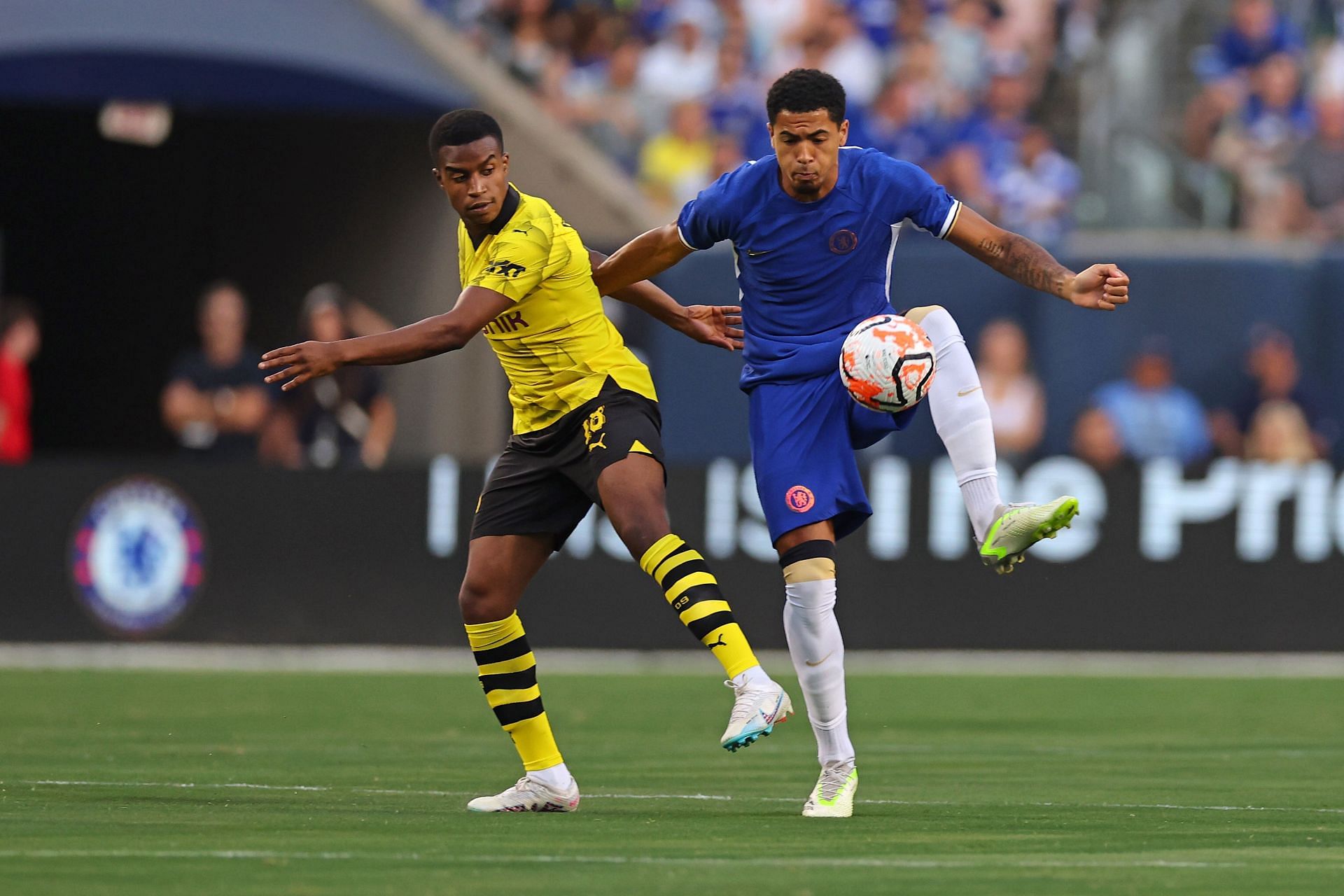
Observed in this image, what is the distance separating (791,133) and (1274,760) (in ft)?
13.9

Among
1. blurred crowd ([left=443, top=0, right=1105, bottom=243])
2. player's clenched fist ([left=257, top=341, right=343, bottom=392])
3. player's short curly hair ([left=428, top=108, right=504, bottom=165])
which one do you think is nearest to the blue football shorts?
player's short curly hair ([left=428, top=108, right=504, bottom=165])

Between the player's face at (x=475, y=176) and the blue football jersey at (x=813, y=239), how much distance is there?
2.22ft

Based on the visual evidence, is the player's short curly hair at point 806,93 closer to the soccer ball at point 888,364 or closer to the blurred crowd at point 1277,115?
the soccer ball at point 888,364

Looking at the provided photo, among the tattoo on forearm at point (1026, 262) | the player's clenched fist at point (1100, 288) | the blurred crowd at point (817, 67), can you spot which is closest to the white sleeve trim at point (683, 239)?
the tattoo on forearm at point (1026, 262)

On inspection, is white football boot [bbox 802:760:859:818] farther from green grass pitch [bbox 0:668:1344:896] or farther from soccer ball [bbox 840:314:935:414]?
soccer ball [bbox 840:314:935:414]

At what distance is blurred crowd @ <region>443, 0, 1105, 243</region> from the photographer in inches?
752

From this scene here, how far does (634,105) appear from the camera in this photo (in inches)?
771

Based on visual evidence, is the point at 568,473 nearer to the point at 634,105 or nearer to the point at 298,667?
the point at 298,667

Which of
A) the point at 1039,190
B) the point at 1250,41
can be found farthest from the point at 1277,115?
the point at 1039,190

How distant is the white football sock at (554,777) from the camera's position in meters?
8.45

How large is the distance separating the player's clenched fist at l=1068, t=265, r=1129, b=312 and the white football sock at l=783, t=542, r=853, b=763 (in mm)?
1237

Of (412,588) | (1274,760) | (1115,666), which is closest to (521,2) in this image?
(412,588)

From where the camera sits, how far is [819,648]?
8.18 metres

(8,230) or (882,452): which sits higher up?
(8,230)
